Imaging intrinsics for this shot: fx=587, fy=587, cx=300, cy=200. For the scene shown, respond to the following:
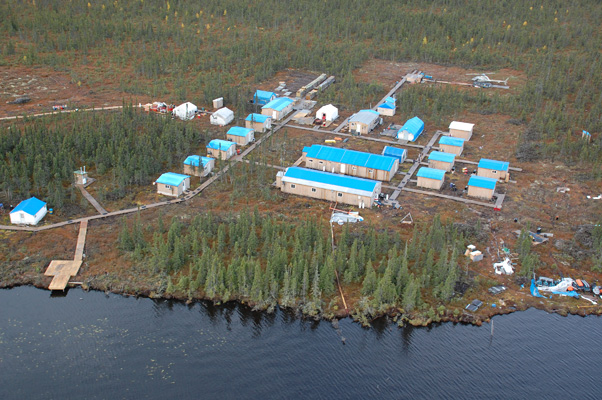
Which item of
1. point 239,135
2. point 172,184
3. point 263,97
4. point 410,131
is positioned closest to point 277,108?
point 263,97

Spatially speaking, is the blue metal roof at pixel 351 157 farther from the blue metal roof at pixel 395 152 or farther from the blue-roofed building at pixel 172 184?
the blue-roofed building at pixel 172 184

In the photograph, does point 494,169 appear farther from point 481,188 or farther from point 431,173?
point 431,173

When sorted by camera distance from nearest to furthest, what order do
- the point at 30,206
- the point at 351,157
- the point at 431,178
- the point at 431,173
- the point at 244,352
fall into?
the point at 244,352, the point at 30,206, the point at 431,178, the point at 431,173, the point at 351,157

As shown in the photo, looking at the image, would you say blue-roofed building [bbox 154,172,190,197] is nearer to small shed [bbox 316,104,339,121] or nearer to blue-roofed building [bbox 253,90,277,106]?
small shed [bbox 316,104,339,121]

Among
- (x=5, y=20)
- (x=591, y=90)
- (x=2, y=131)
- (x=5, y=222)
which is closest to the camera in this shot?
(x=5, y=222)

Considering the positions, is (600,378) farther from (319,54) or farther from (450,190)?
(319,54)

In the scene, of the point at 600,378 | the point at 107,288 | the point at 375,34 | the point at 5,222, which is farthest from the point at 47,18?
the point at 600,378

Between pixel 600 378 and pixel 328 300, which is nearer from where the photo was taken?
pixel 600 378
